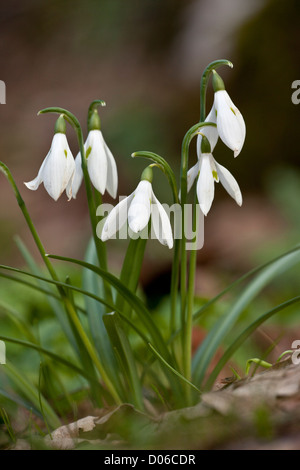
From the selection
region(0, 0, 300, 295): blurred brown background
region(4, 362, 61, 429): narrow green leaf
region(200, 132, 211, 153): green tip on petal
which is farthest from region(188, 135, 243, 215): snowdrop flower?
region(0, 0, 300, 295): blurred brown background

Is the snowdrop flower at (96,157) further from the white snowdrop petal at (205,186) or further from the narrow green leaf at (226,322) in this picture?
the narrow green leaf at (226,322)

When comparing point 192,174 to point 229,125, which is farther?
point 192,174

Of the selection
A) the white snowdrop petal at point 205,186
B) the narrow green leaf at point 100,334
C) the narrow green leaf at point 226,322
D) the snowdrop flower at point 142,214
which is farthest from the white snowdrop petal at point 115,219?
the narrow green leaf at point 226,322

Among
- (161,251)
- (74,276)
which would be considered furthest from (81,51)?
(74,276)

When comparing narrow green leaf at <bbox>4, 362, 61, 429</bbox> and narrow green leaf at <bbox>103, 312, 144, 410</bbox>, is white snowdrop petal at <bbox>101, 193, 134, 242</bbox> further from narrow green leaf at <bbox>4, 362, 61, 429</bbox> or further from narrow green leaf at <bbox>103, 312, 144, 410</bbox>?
narrow green leaf at <bbox>4, 362, 61, 429</bbox>

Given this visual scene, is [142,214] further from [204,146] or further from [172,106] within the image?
[172,106]

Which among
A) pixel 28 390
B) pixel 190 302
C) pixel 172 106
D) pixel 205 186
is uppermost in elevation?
pixel 172 106

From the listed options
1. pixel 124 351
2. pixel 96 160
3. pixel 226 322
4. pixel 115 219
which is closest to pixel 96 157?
pixel 96 160

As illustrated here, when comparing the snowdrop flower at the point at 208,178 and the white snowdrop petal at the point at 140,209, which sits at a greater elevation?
the snowdrop flower at the point at 208,178

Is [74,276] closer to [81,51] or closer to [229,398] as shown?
[229,398]
